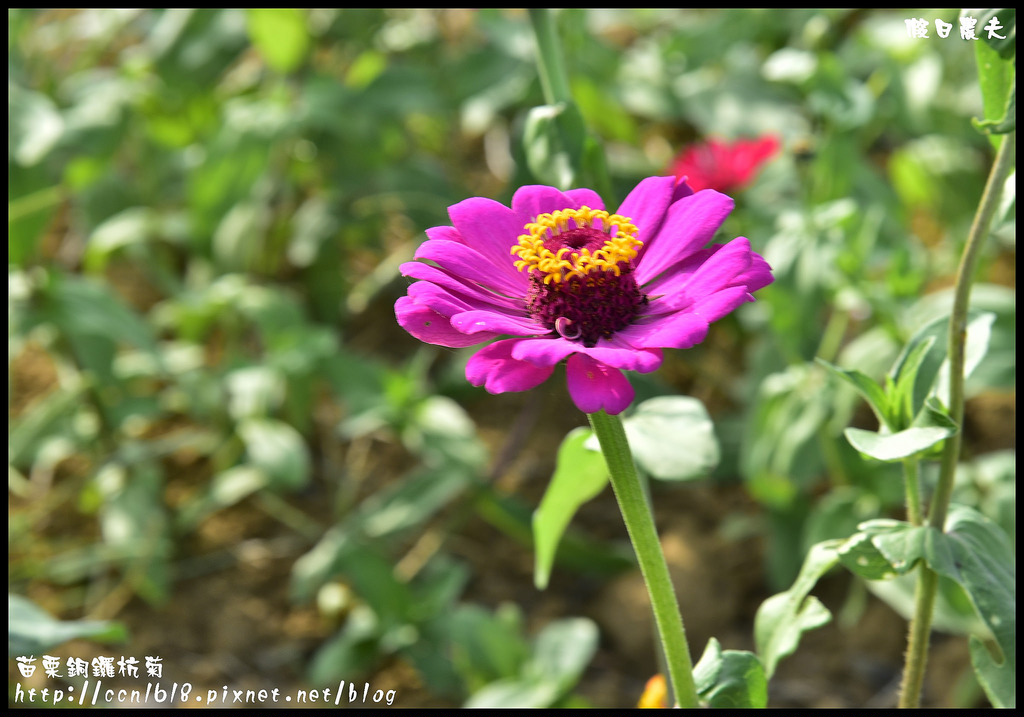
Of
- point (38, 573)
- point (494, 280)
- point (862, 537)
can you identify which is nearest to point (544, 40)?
point (494, 280)

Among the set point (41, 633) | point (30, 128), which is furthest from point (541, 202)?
point (30, 128)

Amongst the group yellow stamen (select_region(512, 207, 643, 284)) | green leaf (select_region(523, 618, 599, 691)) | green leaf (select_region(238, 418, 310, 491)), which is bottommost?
green leaf (select_region(523, 618, 599, 691))

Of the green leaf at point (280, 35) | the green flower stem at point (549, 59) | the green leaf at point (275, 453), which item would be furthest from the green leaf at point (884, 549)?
the green leaf at point (280, 35)

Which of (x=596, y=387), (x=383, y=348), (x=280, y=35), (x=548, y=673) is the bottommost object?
(x=548, y=673)

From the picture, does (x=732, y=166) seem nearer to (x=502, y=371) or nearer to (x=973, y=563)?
(x=973, y=563)

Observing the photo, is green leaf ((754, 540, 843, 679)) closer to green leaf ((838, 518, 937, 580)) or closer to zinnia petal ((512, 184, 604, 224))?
green leaf ((838, 518, 937, 580))

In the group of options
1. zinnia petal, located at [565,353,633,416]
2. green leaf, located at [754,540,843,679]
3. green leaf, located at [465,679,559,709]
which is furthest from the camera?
green leaf, located at [465,679,559,709]

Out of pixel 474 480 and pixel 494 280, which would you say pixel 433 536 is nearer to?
pixel 474 480

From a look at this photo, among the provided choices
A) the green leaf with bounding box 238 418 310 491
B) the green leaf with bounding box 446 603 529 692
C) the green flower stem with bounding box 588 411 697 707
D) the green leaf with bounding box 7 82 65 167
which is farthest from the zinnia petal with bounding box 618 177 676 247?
the green leaf with bounding box 7 82 65 167
